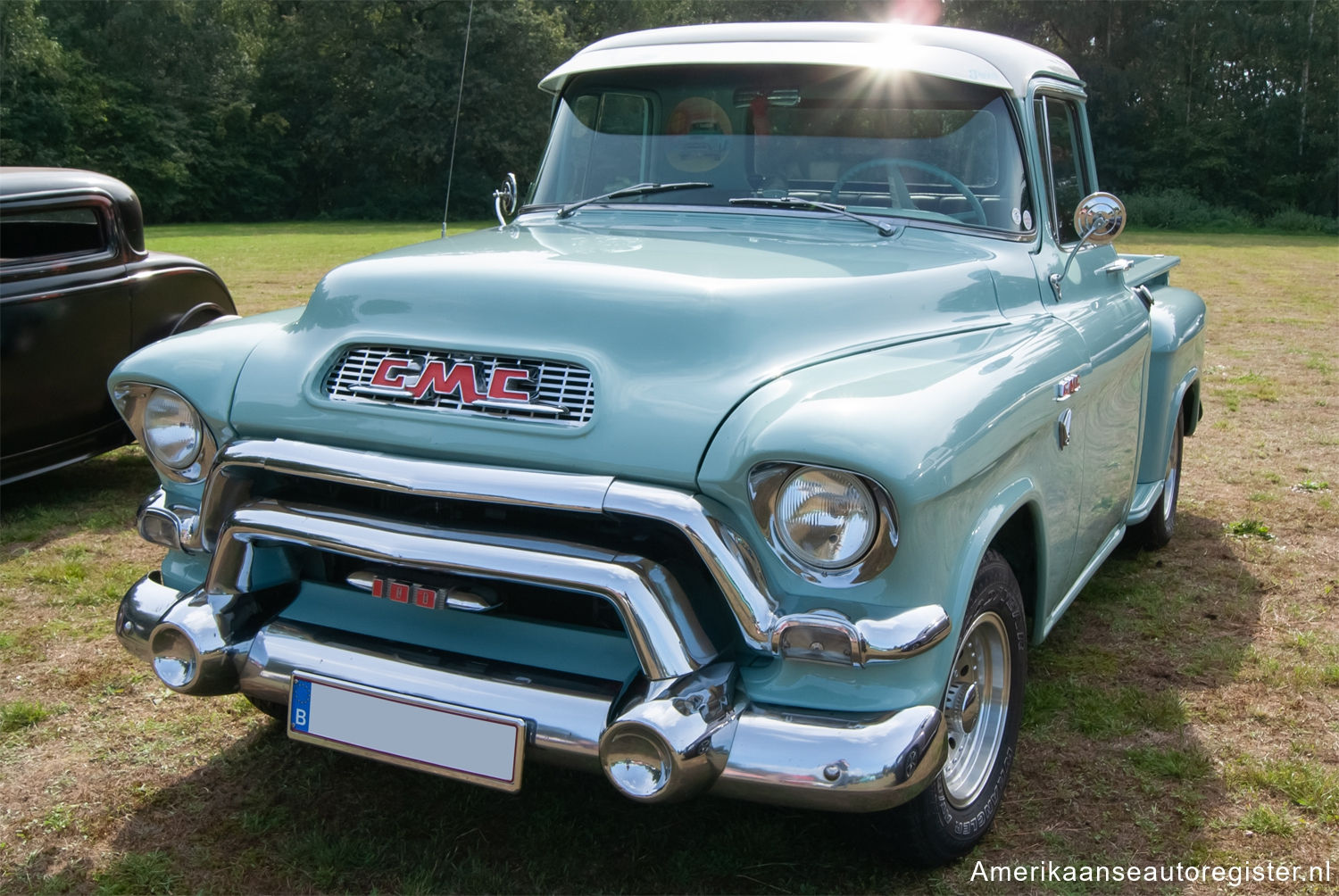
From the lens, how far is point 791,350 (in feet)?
8.25

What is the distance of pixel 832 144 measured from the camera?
3.44 metres

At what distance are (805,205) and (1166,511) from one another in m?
2.53

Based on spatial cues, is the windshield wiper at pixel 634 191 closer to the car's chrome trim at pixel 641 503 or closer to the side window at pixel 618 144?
the side window at pixel 618 144

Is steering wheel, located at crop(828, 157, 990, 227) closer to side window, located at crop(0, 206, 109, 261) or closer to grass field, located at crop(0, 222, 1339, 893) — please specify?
grass field, located at crop(0, 222, 1339, 893)

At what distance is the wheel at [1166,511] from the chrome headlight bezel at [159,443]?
142 inches

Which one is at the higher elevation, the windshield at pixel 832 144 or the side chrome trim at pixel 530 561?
the windshield at pixel 832 144

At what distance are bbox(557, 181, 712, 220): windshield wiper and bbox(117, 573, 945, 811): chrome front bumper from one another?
66.7 inches

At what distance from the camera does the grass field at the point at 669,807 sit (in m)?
2.65

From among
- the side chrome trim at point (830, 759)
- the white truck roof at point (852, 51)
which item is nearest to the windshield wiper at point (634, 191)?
the white truck roof at point (852, 51)

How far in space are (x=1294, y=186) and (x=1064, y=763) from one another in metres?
36.2

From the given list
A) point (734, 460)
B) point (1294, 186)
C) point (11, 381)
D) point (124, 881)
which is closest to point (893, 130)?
point (734, 460)

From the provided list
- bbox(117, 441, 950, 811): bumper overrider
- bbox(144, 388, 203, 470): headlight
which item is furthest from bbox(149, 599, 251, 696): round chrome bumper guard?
bbox(144, 388, 203, 470): headlight

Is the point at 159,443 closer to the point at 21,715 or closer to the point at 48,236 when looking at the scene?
the point at 21,715

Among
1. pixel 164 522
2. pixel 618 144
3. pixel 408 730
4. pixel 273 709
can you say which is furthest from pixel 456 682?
pixel 618 144
